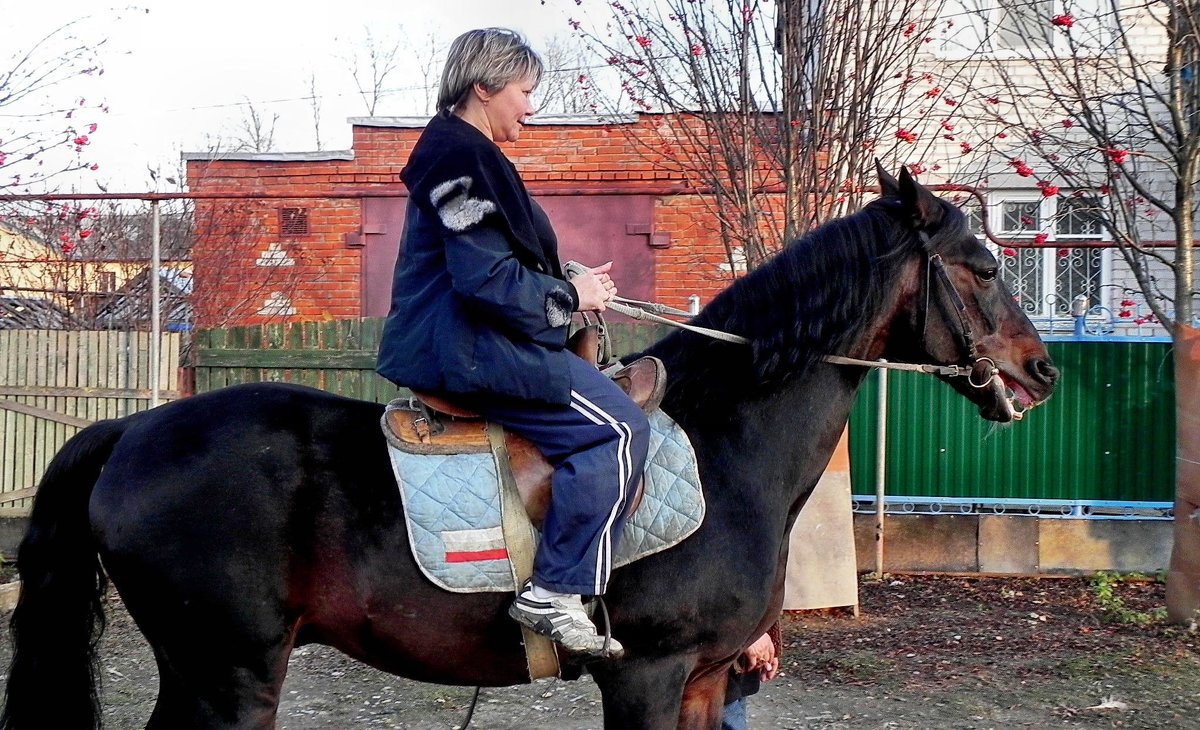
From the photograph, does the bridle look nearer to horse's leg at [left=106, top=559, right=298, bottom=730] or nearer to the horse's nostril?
the horse's nostril

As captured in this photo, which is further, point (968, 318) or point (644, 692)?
point (968, 318)

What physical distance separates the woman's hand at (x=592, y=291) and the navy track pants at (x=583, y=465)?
0.16 meters

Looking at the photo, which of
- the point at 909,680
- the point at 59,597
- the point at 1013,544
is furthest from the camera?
the point at 1013,544

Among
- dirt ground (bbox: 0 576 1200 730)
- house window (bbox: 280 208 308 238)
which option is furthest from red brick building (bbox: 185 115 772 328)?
A: dirt ground (bbox: 0 576 1200 730)

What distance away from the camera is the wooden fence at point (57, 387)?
807 cm

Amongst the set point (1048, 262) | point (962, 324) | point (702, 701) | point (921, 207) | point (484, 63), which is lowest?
point (702, 701)

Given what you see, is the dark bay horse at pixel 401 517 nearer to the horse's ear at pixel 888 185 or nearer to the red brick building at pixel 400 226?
the horse's ear at pixel 888 185

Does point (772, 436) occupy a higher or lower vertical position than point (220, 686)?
higher

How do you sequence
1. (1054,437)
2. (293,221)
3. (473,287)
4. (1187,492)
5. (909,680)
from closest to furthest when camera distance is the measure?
(473,287), (909,680), (1187,492), (1054,437), (293,221)

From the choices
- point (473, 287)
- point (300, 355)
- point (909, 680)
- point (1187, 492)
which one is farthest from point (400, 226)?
point (473, 287)

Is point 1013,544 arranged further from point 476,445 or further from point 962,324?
point 476,445

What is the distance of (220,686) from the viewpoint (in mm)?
2832

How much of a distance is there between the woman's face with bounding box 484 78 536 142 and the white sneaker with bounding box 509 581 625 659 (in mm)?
1296

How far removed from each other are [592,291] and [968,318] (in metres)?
1.14
